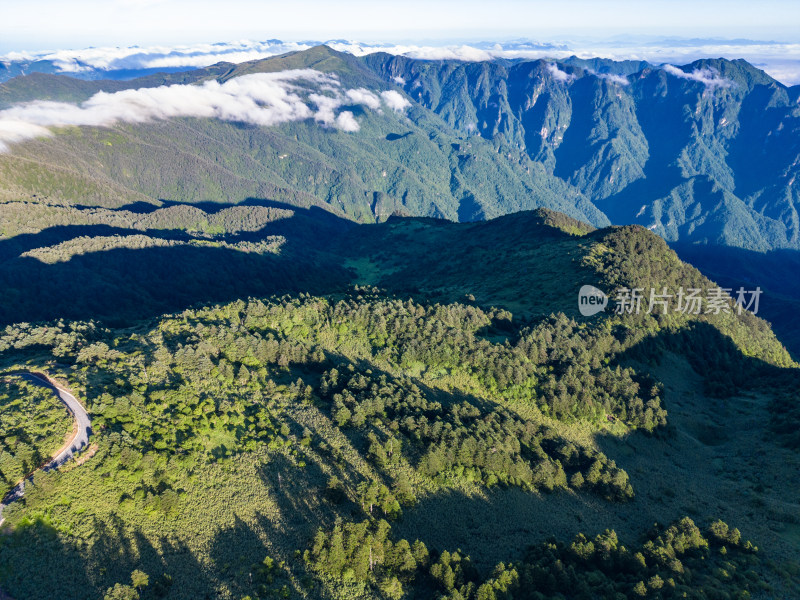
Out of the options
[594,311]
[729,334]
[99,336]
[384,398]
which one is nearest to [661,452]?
[594,311]

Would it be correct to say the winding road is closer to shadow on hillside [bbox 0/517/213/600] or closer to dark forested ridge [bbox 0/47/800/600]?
dark forested ridge [bbox 0/47/800/600]

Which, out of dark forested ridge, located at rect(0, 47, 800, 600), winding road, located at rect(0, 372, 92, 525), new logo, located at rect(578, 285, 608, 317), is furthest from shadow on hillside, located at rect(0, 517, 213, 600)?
new logo, located at rect(578, 285, 608, 317)

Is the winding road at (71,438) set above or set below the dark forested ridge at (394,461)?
above

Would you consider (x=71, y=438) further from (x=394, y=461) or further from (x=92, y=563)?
(x=394, y=461)

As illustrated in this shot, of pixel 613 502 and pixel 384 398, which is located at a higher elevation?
pixel 384 398

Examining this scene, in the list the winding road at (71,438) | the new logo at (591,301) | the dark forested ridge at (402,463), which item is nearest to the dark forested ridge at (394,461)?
the dark forested ridge at (402,463)

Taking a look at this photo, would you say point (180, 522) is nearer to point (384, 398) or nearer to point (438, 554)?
point (438, 554)

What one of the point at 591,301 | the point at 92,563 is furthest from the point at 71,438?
the point at 591,301

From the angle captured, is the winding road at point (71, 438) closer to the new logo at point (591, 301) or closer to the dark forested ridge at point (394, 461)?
the dark forested ridge at point (394, 461)
